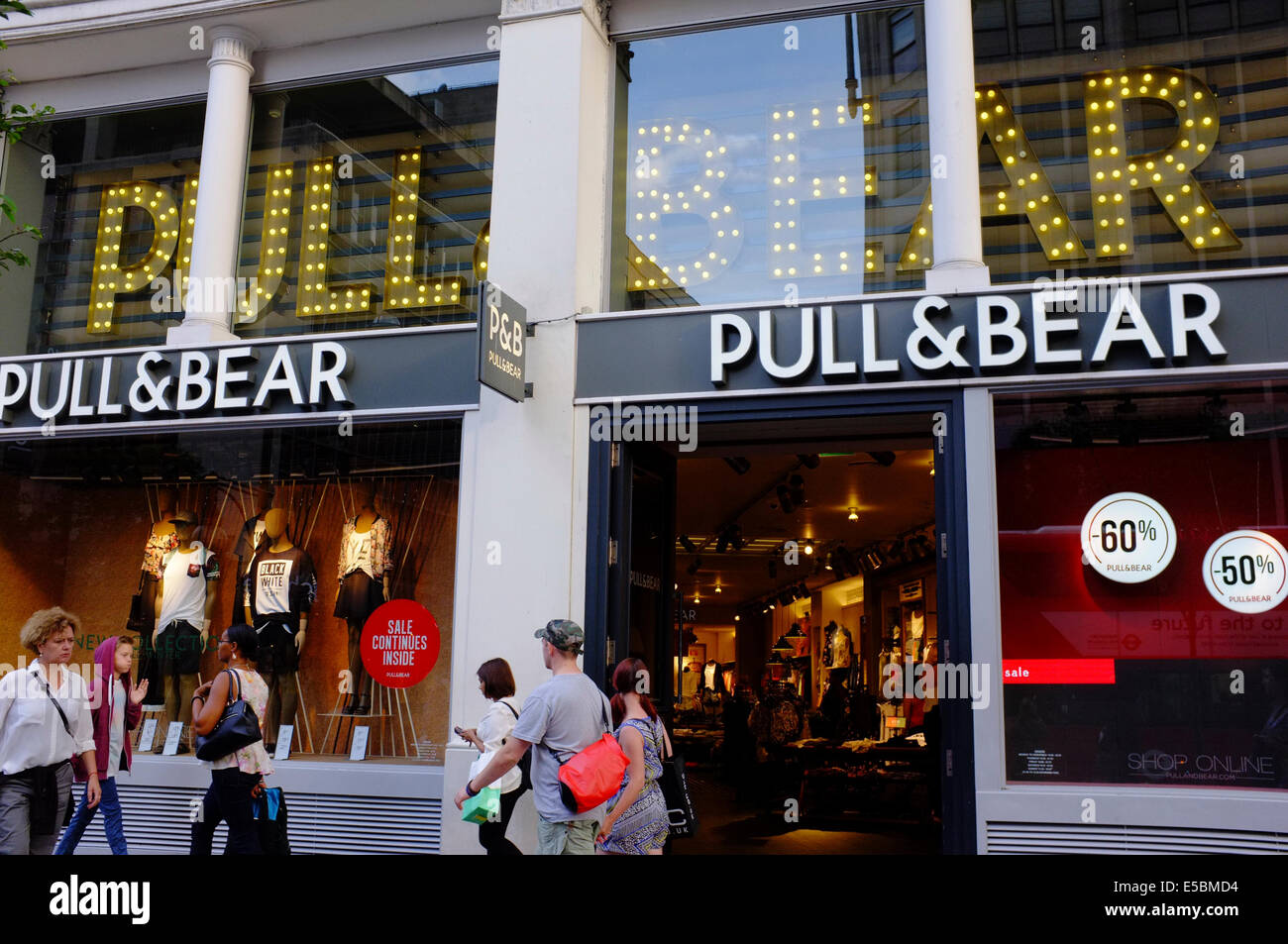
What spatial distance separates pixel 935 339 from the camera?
23.0ft

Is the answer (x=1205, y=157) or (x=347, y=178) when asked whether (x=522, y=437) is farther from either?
(x=1205, y=157)

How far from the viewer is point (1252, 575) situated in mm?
6766

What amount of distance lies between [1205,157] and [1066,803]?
4565 mm

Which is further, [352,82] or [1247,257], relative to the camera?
[352,82]

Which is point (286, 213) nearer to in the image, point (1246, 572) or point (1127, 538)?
point (1127, 538)

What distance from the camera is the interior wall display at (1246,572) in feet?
22.0

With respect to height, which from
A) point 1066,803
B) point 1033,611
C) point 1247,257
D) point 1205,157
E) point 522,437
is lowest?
point 1066,803

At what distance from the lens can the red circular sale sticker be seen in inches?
319

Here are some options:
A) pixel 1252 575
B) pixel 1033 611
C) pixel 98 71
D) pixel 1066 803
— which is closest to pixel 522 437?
pixel 1033 611

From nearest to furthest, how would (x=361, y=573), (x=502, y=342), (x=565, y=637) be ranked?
(x=565, y=637), (x=502, y=342), (x=361, y=573)

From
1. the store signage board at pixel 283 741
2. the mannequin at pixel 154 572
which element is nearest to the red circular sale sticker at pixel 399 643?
the store signage board at pixel 283 741

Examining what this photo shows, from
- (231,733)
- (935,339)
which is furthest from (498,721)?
(935,339)

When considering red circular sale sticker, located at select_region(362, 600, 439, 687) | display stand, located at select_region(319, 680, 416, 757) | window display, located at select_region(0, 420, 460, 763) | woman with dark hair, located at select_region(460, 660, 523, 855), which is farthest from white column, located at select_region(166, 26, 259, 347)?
woman with dark hair, located at select_region(460, 660, 523, 855)

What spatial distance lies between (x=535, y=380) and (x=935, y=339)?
2.72 meters
